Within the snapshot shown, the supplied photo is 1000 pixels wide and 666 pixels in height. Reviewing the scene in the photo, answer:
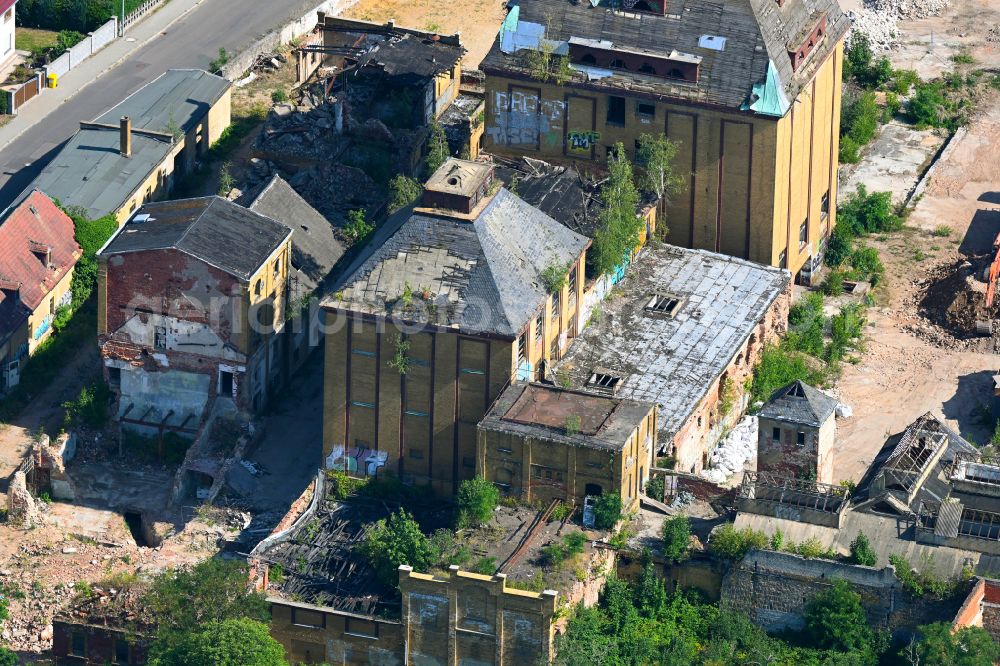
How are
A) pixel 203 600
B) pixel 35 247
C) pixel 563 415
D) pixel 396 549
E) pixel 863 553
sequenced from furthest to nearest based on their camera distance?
1. pixel 35 247
2. pixel 563 415
3. pixel 396 549
4. pixel 203 600
5. pixel 863 553

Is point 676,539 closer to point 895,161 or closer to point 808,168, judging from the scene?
point 808,168

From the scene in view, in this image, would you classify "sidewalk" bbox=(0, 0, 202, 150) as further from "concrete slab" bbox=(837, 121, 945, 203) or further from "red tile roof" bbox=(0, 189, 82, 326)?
"concrete slab" bbox=(837, 121, 945, 203)

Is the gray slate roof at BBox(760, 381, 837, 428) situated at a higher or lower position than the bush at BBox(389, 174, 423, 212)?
lower

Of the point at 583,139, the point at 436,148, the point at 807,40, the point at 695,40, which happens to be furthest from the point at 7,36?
the point at 807,40

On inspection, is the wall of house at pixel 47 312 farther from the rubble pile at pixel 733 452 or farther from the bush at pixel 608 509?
the rubble pile at pixel 733 452

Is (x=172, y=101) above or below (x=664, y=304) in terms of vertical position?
above

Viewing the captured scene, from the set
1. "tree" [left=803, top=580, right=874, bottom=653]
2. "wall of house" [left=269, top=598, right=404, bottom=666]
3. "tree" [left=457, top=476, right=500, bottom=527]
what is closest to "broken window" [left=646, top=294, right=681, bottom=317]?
"tree" [left=457, top=476, right=500, bottom=527]

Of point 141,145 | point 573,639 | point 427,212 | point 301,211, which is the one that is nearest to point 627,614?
point 573,639
